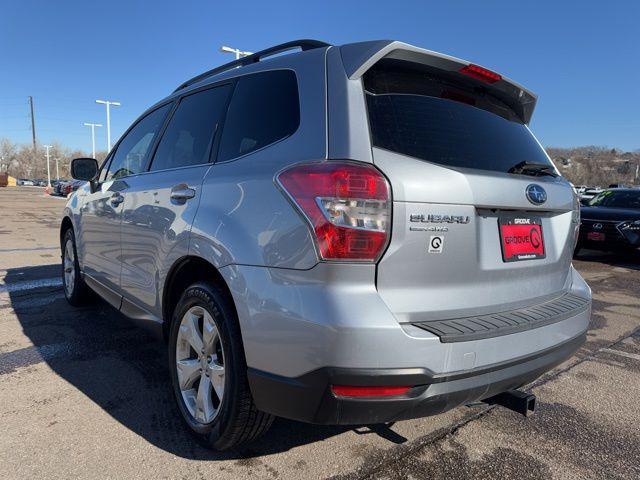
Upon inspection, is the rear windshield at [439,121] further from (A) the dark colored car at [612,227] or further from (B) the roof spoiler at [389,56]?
(A) the dark colored car at [612,227]

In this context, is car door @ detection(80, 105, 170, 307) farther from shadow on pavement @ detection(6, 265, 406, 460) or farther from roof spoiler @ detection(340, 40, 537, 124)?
roof spoiler @ detection(340, 40, 537, 124)

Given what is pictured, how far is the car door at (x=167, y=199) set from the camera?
2621mm

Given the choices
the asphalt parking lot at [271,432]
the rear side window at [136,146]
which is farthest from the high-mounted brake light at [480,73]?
the rear side window at [136,146]

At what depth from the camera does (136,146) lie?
12.6ft

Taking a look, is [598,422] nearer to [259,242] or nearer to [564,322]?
[564,322]

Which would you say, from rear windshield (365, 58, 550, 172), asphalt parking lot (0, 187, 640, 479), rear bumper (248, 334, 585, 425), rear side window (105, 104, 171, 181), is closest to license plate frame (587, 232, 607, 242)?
asphalt parking lot (0, 187, 640, 479)

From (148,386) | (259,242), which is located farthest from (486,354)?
(148,386)

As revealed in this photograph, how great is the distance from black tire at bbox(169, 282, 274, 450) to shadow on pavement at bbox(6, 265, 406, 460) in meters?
0.21

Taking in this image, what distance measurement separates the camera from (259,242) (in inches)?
78.6

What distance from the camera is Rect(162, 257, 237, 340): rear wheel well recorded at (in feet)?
7.77

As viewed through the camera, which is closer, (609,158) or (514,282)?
(514,282)

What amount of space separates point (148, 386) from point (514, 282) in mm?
2348

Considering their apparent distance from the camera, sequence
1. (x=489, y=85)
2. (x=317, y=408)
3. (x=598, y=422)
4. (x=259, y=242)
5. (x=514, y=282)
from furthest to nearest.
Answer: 1. (x=598, y=422)
2. (x=489, y=85)
3. (x=514, y=282)
4. (x=259, y=242)
5. (x=317, y=408)

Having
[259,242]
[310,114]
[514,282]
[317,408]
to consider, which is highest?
[310,114]
